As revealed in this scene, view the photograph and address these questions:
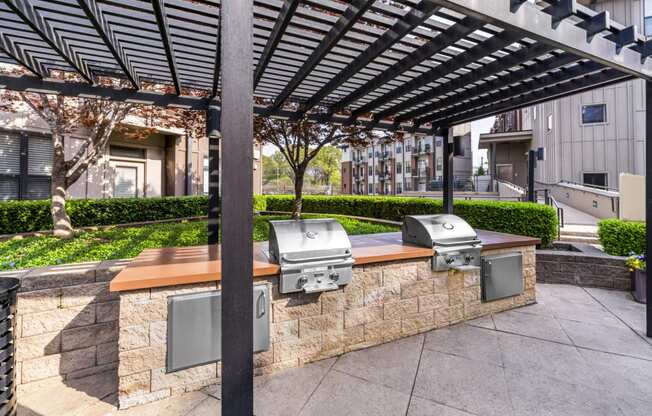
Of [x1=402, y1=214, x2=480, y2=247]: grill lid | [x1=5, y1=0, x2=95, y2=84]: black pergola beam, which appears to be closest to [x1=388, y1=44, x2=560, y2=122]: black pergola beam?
[x1=402, y1=214, x2=480, y2=247]: grill lid

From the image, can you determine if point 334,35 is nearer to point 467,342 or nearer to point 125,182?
point 467,342

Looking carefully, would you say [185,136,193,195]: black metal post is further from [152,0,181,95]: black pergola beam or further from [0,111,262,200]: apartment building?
[152,0,181,95]: black pergola beam

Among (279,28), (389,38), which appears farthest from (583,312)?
(279,28)

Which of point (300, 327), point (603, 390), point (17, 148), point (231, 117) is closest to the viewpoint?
point (231, 117)

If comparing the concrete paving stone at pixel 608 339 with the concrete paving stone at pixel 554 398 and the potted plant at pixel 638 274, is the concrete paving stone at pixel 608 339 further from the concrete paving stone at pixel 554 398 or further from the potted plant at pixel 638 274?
the potted plant at pixel 638 274

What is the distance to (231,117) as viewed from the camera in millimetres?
1641

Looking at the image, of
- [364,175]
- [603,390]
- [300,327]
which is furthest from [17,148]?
[364,175]

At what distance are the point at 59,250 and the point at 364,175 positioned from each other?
45869mm

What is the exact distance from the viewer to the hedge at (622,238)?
5566 mm

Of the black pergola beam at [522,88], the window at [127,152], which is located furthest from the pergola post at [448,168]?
the window at [127,152]

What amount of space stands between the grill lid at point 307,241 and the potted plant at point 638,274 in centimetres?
484

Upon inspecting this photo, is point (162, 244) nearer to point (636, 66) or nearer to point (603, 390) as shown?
point (603, 390)

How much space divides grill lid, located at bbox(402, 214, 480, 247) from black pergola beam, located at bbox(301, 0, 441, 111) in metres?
2.00

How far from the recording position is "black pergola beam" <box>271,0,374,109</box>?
2427mm
